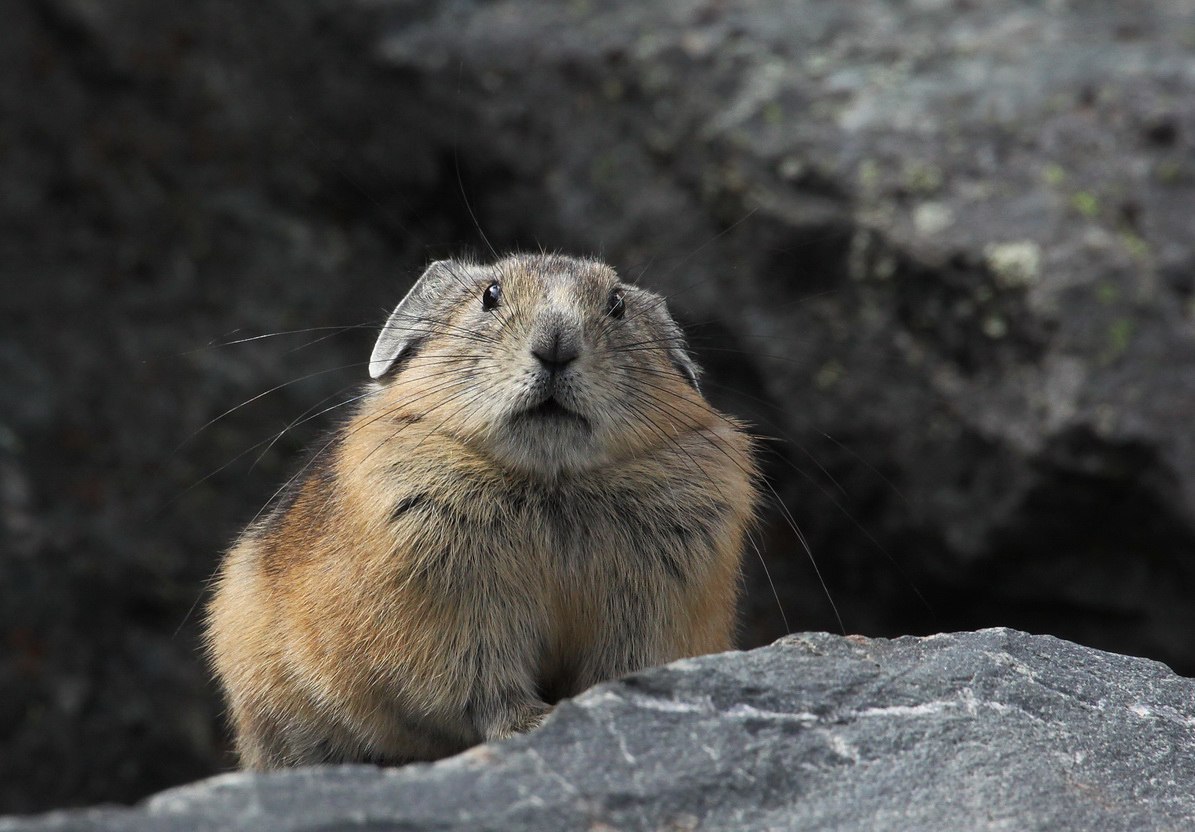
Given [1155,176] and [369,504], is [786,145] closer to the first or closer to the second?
[1155,176]

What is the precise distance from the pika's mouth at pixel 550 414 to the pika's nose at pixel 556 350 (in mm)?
147

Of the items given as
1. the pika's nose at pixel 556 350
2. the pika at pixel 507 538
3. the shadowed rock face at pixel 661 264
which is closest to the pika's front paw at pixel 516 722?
the pika at pixel 507 538

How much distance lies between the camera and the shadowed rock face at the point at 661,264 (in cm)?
978

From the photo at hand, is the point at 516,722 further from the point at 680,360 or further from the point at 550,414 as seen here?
the point at 680,360

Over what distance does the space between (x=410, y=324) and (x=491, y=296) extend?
0.63m

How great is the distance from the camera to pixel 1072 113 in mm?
10422

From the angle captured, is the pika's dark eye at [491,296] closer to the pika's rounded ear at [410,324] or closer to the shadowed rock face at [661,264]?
the pika's rounded ear at [410,324]

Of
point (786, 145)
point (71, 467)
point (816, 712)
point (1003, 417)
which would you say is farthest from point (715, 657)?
point (71, 467)

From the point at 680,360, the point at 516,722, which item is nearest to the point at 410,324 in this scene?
the point at 680,360

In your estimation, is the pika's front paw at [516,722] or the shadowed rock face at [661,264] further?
the shadowed rock face at [661,264]

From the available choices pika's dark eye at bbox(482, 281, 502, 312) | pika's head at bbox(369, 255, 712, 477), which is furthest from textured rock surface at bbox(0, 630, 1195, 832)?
pika's dark eye at bbox(482, 281, 502, 312)

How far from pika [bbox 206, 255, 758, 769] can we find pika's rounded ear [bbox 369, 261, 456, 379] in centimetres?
25

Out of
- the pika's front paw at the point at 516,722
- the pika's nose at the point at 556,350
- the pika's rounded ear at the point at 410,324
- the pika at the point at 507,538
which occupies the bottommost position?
the pika's front paw at the point at 516,722

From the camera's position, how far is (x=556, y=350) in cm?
553
